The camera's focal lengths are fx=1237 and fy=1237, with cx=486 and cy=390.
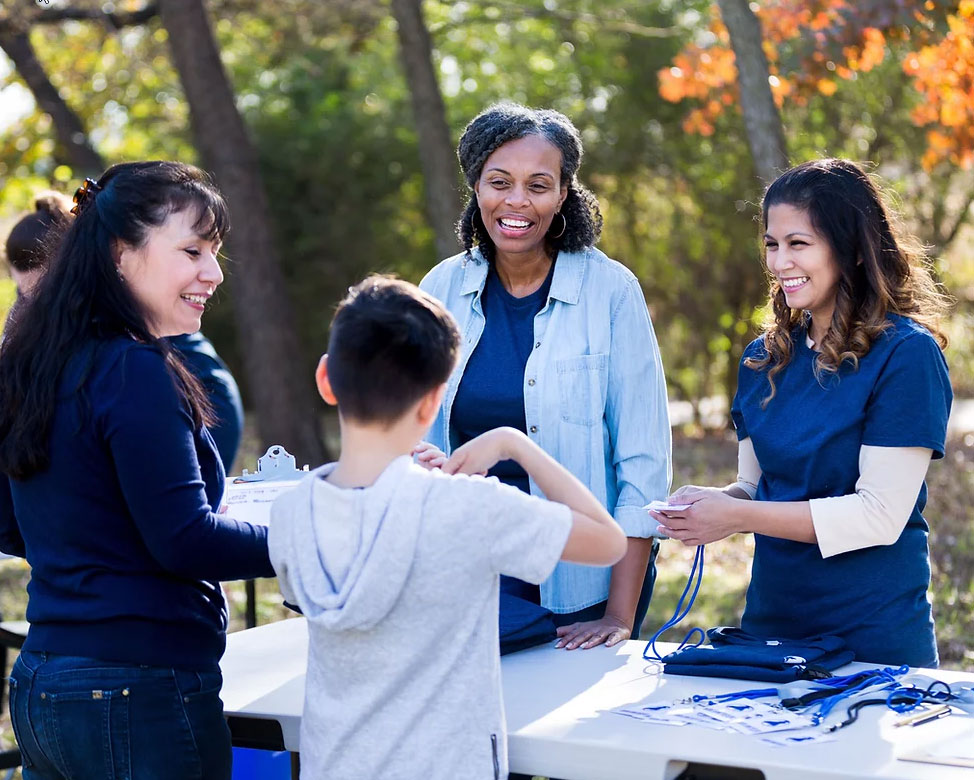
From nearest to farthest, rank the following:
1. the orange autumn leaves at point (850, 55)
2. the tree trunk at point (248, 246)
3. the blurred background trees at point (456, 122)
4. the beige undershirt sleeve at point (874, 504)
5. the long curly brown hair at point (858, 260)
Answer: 1. the beige undershirt sleeve at point (874, 504)
2. the long curly brown hair at point (858, 260)
3. the orange autumn leaves at point (850, 55)
4. the blurred background trees at point (456, 122)
5. the tree trunk at point (248, 246)

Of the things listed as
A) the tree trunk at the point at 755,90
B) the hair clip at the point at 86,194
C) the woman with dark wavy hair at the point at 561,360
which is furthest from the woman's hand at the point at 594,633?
the tree trunk at the point at 755,90

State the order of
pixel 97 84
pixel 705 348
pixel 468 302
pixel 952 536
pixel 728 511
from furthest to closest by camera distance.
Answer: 1. pixel 97 84
2. pixel 705 348
3. pixel 952 536
4. pixel 468 302
5. pixel 728 511

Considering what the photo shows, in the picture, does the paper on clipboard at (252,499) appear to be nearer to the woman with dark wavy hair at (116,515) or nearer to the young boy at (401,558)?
the woman with dark wavy hair at (116,515)

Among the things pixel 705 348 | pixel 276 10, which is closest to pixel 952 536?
pixel 705 348

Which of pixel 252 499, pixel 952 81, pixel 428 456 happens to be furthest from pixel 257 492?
pixel 952 81

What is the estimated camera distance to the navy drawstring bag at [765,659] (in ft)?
7.96

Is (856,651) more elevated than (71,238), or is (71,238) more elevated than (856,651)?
(71,238)

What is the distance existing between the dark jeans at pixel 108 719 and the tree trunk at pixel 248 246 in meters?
7.42

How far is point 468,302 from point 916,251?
1077 mm

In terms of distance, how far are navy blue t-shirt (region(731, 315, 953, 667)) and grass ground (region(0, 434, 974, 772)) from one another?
112 inches

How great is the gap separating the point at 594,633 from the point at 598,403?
552 mm

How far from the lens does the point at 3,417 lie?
A: 2.22 m

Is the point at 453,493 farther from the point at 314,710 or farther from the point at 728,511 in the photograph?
the point at 728,511

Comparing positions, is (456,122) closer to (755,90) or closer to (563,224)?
(755,90)
